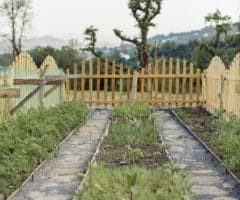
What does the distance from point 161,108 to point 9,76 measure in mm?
7804

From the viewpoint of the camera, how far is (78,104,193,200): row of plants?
552 centimetres

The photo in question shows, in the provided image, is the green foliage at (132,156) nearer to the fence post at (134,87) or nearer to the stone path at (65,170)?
the stone path at (65,170)

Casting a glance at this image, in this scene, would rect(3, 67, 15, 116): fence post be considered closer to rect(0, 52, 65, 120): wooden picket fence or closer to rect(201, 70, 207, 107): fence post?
rect(0, 52, 65, 120): wooden picket fence

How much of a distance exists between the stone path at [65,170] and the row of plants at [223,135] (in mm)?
2102

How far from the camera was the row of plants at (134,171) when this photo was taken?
5.52 m

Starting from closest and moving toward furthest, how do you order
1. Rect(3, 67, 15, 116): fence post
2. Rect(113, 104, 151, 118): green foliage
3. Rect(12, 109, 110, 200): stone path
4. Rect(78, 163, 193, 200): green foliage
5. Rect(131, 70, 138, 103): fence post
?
Rect(78, 163, 193, 200): green foliage
Rect(12, 109, 110, 200): stone path
Rect(3, 67, 15, 116): fence post
Rect(113, 104, 151, 118): green foliage
Rect(131, 70, 138, 103): fence post

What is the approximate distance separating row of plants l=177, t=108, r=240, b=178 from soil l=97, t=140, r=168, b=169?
0.96 metres

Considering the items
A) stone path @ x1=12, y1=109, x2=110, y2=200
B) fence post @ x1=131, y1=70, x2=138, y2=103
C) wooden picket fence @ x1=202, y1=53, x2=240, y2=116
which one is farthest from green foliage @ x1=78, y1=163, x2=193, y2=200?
fence post @ x1=131, y1=70, x2=138, y2=103

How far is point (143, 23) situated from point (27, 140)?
19.2 metres

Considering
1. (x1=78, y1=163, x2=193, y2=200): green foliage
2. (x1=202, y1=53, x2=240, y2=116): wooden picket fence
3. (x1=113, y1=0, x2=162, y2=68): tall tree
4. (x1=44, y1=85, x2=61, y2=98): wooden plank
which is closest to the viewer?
(x1=78, y1=163, x2=193, y2=200): green foliage

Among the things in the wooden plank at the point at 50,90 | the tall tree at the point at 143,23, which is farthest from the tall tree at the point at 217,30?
the wooden plank at the point at 50,90

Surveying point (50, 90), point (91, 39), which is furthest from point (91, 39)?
point (50, 90)

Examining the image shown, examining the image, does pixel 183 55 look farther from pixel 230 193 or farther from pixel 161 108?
pixel 230 193

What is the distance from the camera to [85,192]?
18.6ft
